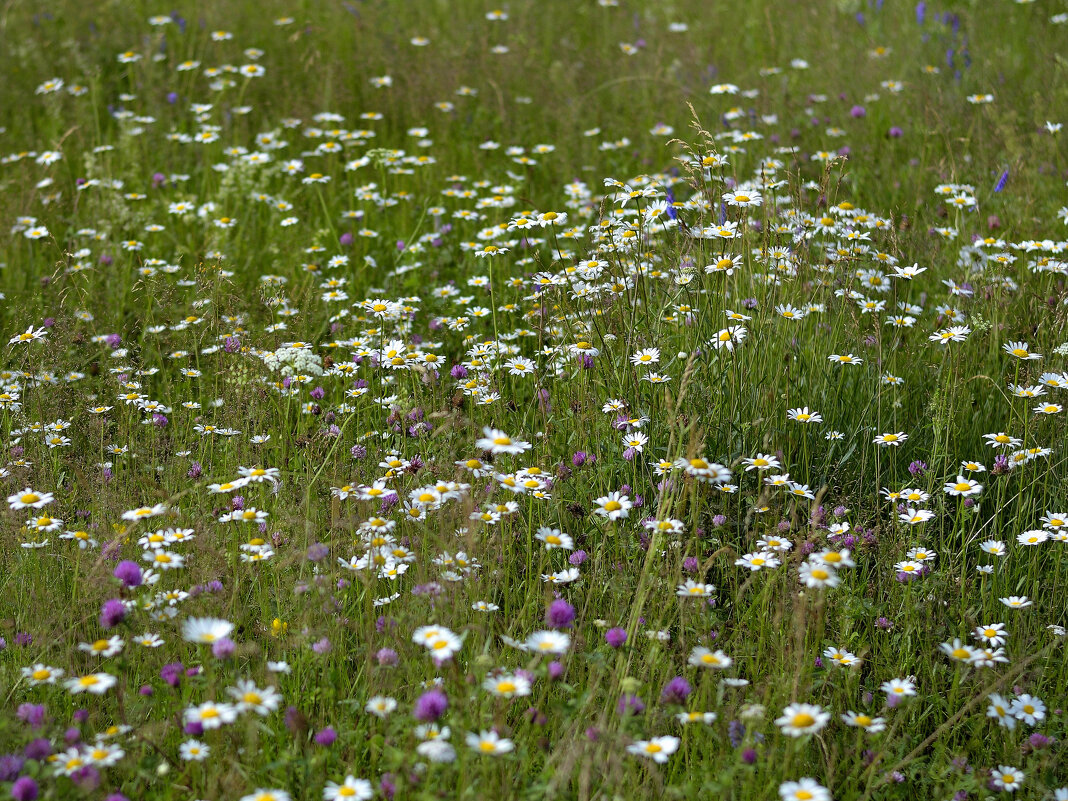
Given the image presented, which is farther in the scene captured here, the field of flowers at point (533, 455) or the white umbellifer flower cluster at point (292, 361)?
the white umbellifer flower cluster at point (292, 361)

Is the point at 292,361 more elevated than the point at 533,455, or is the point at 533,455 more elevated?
the point at 292,361

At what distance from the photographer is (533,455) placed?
283 centimetres

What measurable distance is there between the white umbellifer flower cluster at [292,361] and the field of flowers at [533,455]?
0.7 inches

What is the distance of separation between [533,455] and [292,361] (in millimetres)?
955

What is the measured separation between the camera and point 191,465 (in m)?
2.85

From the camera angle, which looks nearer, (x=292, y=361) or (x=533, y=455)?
(x=533, y=455)

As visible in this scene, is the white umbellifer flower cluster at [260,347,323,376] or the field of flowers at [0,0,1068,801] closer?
the field of flowers at [0,0,1068,801]

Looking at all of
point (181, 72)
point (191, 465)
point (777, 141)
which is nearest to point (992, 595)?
point (191, 465)

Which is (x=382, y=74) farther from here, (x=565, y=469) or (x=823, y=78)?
(x=565, y=469)

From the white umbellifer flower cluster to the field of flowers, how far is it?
0.02 metres

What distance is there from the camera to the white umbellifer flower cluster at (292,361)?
3.03 m

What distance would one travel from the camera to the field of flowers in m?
1.83

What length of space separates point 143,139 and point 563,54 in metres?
2.91

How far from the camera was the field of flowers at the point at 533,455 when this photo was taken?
1825 millimetres
